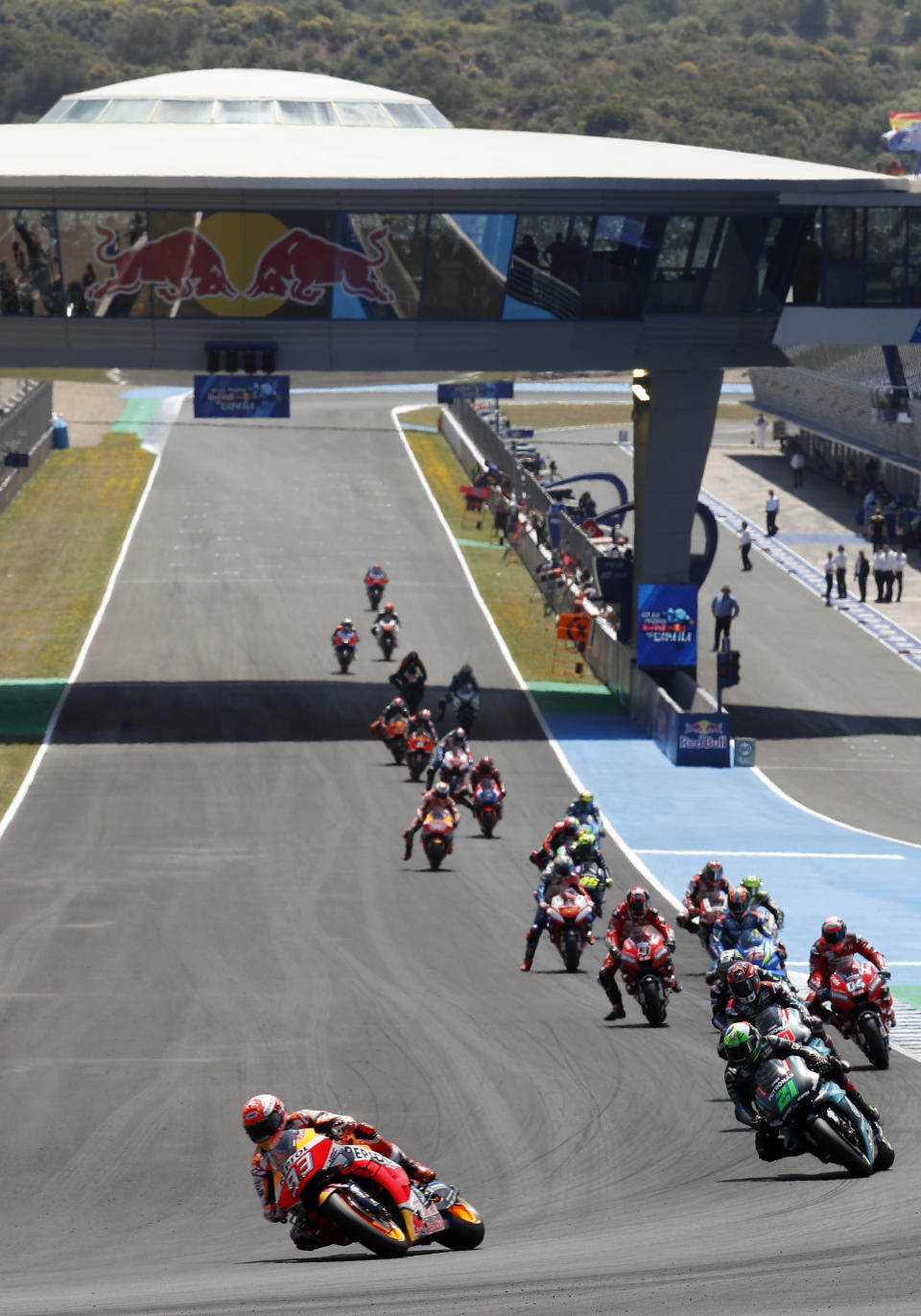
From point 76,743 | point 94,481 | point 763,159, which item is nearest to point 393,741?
point 76,743

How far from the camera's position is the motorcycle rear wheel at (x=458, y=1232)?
12898 millimetres

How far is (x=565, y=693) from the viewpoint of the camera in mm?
48406

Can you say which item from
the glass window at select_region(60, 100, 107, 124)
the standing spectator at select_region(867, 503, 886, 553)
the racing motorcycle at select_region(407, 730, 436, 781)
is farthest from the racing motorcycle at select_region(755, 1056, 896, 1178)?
the standing spectator at select_region(867, 503, 886, 553)

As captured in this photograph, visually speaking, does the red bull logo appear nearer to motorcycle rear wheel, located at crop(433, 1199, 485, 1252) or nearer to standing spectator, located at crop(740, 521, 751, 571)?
standing spectator, located at crop(740, 521, 751, 571)

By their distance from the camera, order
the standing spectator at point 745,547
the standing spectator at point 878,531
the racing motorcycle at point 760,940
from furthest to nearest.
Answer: the standing spectator at point 745,547
the standing spectator at point 878,531
the racing motorcycle at point 760,940

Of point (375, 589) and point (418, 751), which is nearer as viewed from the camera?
point (418, 751)

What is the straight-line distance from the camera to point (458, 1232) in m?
Result: 12.9

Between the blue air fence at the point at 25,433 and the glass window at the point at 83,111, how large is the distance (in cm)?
1893

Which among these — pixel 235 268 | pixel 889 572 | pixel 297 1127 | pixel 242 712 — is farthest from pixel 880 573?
pixel 297 1127

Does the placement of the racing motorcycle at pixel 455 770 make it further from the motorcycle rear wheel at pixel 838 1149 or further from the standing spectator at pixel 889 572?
the standing spectator at pixel 889 572

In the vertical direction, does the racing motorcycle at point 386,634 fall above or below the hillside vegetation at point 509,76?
above

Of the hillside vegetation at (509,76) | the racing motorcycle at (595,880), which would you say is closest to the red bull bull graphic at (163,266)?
the racing motorcycle at (595,880)

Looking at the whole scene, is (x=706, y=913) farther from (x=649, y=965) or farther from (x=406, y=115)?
(x=406, y=115)

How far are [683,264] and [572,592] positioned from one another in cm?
1311
